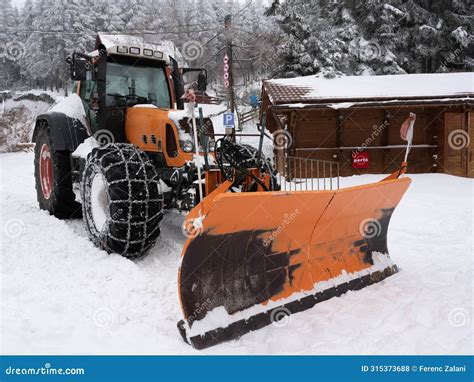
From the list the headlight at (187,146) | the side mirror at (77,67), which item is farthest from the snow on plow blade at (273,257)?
the side mirror at (77,67)

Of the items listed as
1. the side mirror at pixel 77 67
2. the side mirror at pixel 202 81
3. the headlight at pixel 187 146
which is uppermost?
the side mirror at pixel 77 67

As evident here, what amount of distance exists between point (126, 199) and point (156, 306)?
3.43ft

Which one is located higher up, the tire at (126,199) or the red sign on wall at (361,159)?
the tire at (126,199)

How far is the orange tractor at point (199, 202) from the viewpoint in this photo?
3176 millimetres

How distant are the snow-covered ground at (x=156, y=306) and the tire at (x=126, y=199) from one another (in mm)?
191

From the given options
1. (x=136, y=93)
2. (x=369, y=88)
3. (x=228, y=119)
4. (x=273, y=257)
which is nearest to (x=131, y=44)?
(x=136, y=93)

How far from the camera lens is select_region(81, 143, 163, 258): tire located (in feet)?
13.0

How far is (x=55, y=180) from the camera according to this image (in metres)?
5.55

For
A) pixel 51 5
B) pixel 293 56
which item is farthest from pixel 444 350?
pixel 51 5

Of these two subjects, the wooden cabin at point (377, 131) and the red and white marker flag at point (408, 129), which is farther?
the wooden cabin at point (377, 131)

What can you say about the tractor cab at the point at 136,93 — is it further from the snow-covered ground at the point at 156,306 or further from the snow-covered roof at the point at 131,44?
the snow-covered ground at the point at 156,306

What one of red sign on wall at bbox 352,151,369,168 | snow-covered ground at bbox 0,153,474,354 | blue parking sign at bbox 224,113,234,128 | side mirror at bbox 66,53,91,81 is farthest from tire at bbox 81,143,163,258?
red sign on wall at bbox 352,151,369,168

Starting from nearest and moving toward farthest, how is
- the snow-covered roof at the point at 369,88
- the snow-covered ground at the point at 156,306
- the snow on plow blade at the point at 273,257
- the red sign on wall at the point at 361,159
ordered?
the snow-covered ground at the point at 156,306 → the snow on plow blade at the point at 273,257 → the snow-covered roof at the point at 369,88 → the red sign on wall at the point at 361,159

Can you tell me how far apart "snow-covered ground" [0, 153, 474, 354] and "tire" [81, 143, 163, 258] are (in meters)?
0.19
